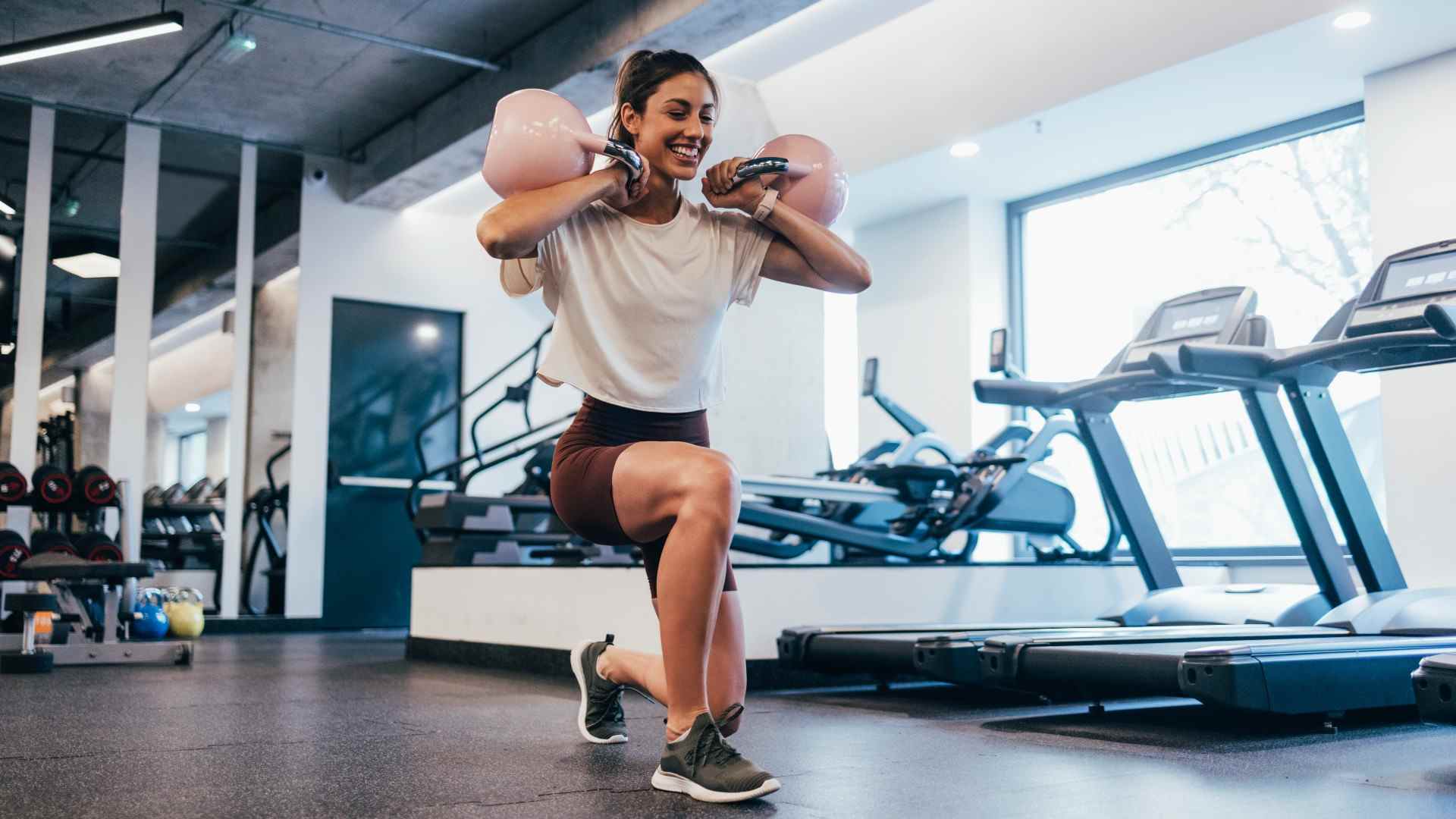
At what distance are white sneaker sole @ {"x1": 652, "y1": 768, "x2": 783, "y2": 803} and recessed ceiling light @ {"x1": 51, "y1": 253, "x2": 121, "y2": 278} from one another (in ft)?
23.1

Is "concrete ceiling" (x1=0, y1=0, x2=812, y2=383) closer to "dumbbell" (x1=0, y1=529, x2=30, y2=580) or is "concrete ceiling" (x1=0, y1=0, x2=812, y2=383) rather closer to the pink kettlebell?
"dumbbell" (x1=0, y1=529, x2=30, y2=580)

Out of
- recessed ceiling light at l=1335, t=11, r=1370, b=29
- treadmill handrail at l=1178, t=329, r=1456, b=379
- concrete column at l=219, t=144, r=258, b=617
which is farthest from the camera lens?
concrete column at l=219, t=144, r=258, b=617

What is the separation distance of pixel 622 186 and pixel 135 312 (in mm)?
6781

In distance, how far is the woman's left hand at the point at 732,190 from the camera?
6.68 ft

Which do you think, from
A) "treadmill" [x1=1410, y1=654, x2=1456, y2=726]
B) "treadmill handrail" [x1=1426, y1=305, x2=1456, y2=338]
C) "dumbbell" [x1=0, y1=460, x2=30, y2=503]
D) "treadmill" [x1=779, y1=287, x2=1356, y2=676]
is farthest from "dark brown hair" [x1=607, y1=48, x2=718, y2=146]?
"dumbbell" [x1=0, y1=460, x2=30, y2=503]

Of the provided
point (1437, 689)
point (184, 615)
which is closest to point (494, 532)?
point (184, 615)

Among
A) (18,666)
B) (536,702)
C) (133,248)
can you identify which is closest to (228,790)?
(536,702)

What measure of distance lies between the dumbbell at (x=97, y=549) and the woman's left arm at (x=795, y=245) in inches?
178

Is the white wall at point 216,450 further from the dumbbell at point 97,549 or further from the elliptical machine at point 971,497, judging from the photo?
the elliptical machine at point 971,497

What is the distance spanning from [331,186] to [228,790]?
7.02m

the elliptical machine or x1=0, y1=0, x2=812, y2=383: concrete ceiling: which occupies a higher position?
x1=0, y1=0, x2=812, y2=383: concrete ceiling

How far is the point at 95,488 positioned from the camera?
579cm

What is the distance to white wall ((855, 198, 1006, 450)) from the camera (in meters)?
7.67

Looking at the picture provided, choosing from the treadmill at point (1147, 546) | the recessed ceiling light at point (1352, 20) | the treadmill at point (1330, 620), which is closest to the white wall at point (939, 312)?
the recessed ceiling light at point (1352, 20)
